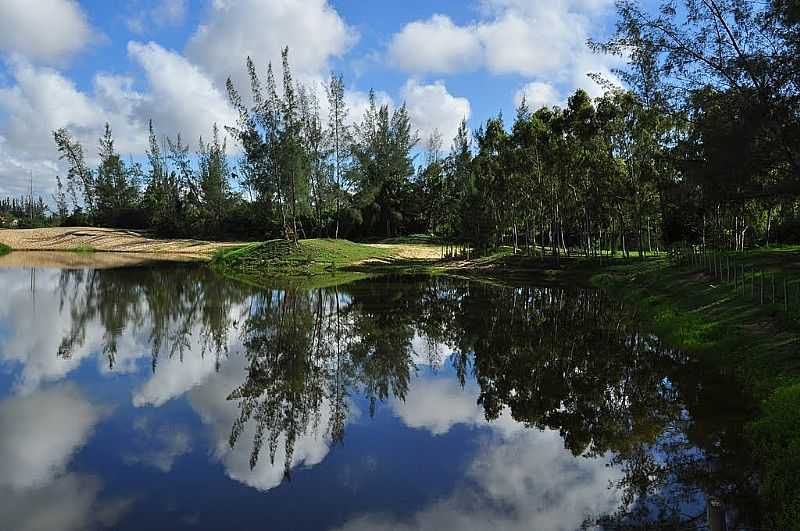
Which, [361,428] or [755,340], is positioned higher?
[755,340]

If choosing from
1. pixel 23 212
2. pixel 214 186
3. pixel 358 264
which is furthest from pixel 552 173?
pixel 23 212

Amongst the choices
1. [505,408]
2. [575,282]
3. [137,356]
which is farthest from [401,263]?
[505,408]

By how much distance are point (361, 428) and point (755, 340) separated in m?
9.27

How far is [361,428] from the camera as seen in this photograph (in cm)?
966

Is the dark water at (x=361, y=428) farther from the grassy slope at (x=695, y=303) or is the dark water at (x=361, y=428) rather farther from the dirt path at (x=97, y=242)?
the dirt path at (x=97, y=242)

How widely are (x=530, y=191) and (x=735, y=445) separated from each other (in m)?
34.7

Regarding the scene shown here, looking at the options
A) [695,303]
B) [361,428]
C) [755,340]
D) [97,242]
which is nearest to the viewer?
[361,428]

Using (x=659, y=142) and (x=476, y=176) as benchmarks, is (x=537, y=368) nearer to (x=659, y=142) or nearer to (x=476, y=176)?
(x=659, y=142)

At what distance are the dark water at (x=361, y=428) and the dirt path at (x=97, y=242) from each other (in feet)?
153

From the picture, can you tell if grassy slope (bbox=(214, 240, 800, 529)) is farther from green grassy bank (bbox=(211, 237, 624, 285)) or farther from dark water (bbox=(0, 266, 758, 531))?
dark water (bbox=(0, 266, 758, 531))

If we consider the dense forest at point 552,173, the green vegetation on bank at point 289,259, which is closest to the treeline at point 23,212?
the dense forest at point 552,173

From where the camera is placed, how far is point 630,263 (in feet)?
113

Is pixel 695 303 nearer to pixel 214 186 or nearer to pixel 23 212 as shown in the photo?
pixel 214 186

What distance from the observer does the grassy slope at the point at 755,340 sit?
6.88 metres
